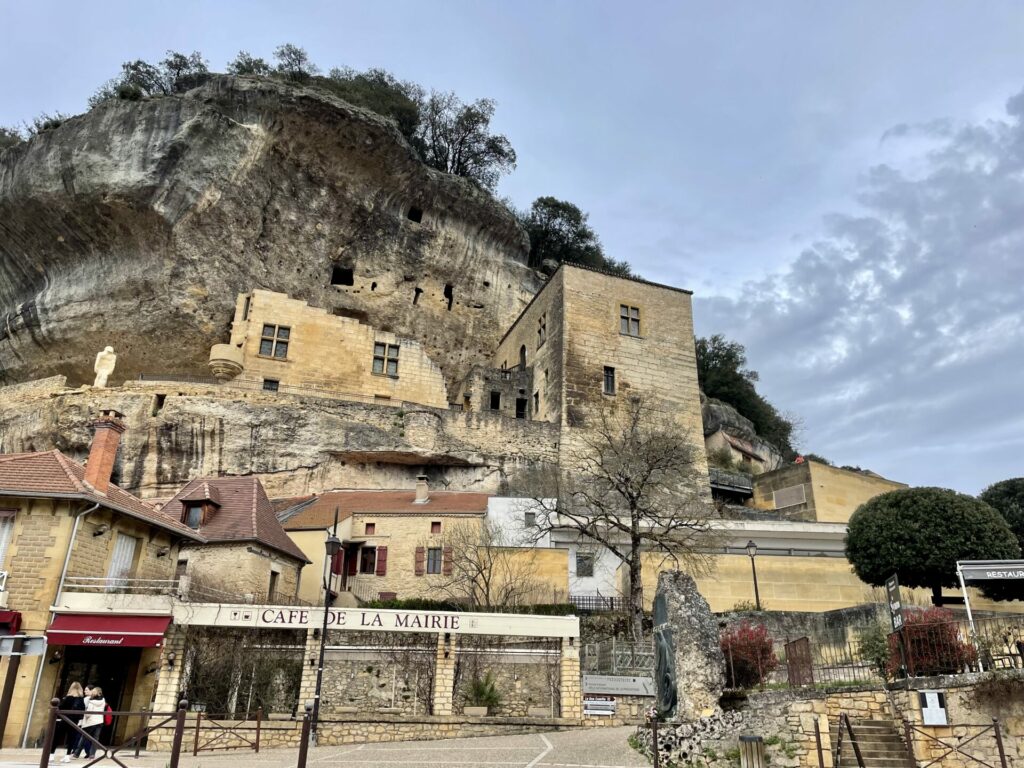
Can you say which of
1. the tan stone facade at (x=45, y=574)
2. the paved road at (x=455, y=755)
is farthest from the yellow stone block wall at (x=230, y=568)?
the paved road at (x=455, y=755)

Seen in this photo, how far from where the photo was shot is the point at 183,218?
29016 mm

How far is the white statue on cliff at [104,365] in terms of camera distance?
2769 cm

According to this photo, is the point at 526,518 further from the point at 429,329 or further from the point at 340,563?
the point at 429,329

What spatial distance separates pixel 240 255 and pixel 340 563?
1578 cm

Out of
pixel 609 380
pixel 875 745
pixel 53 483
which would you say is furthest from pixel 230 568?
pixel 609 380

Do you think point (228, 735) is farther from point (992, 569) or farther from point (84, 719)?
point (992, 569)

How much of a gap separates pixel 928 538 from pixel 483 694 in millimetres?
11120

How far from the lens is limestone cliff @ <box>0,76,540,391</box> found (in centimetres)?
2873

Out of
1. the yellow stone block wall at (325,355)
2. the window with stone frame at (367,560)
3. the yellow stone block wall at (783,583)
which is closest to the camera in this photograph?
the window with stone frame at (367,560)

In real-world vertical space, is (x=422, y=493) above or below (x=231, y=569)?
above

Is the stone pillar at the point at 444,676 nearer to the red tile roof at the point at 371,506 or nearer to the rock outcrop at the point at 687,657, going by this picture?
the rock outcrop at the point at 687,657

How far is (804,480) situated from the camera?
1238 inches

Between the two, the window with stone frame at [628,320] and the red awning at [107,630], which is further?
the window with stone frame at [628,320]

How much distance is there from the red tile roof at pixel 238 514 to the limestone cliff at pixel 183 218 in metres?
12.4
